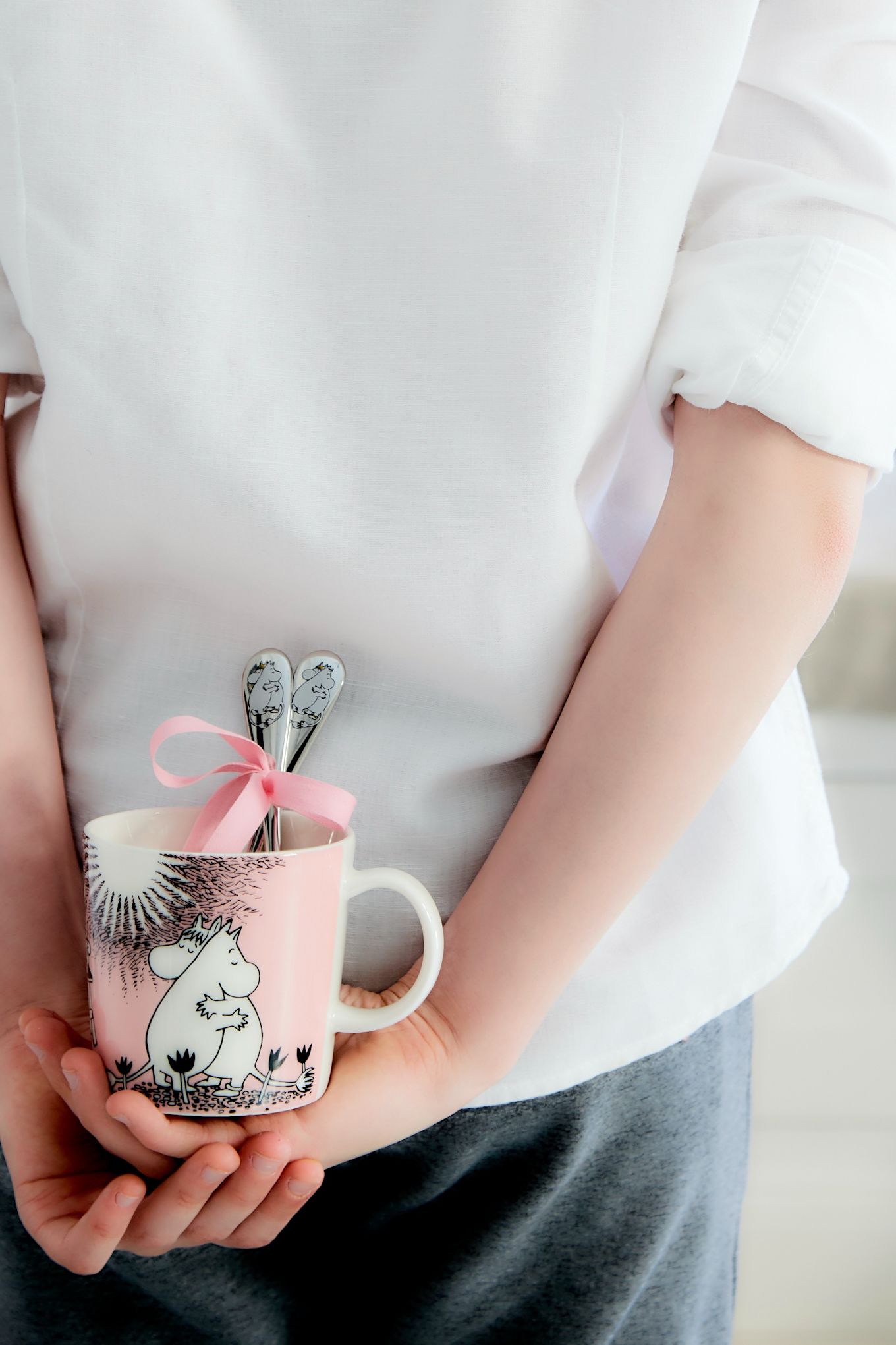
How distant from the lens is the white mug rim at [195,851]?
1.14 ft

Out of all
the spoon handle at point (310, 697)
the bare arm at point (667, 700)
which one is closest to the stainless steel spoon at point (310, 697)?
the spoon handle at point (310, 697)

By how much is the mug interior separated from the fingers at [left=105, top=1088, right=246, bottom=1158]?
0.10 meters

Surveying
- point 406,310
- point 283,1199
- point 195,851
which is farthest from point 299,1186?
point 406,310

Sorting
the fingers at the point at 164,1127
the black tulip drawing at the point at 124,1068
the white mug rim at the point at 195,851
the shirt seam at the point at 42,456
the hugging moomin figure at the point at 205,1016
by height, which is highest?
the shirt seam at the point at 42,456

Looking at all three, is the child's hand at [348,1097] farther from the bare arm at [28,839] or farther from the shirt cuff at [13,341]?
the shirt cuff at [13,341]

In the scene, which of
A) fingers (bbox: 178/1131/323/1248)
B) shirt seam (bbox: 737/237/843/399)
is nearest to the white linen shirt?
shirt seam (bbox: 737/237/843/399)

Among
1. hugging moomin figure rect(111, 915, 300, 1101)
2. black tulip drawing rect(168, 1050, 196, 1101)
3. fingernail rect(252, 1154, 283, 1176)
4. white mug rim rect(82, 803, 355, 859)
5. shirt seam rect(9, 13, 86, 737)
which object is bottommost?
fingernail rect(252, 1154, 283, 1176)

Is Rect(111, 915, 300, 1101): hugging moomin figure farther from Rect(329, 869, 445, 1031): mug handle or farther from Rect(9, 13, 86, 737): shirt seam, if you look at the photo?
Rect(9, 13, 86, 737): shirt seam

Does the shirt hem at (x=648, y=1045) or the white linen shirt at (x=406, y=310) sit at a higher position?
the white linen shirt at (x=406, y=310)

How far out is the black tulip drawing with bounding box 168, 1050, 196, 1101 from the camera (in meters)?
0.36

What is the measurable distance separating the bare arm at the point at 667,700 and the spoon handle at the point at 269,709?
100mm

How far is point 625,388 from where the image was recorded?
44 centimetres

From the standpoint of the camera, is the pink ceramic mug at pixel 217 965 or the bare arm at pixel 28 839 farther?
the bare arm at pixel 28 839

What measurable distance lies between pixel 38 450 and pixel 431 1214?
43cm
